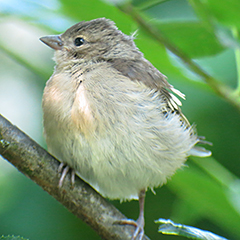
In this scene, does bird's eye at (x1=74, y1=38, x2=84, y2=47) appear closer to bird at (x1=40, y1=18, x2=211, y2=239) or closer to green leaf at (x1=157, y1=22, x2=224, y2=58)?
bird at (x1=40, y1=18, x2=211, y2=239)

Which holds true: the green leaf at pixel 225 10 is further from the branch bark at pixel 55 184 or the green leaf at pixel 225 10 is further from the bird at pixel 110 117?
the branch bark at pixel 55 184

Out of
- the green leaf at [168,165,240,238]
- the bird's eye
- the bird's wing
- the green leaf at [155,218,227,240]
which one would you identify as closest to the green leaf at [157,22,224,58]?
the bird's wing

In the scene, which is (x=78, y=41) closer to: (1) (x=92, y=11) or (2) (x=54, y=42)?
(2) (x=54, y=42)

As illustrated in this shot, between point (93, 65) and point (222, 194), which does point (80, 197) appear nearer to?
point (222, 194)

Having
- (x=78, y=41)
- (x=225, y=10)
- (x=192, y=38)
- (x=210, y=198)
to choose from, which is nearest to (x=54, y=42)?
(x=78, y=41)

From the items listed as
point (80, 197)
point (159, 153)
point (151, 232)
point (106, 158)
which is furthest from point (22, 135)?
point (151, 232)
